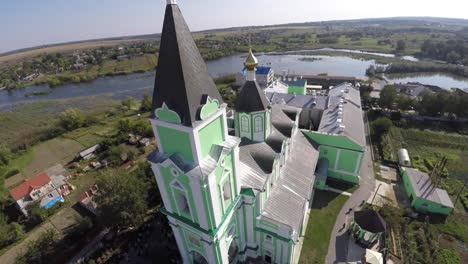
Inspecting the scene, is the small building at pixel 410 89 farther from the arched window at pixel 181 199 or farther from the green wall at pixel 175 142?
the green wall at pixel 175 142

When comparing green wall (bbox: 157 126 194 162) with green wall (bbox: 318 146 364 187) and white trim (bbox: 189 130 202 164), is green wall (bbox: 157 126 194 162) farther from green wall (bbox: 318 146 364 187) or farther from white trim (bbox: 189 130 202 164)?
green wall (bbox: 318 146 364 187)

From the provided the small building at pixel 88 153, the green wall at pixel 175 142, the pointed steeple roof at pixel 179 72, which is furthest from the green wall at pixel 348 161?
the small building at pixel 88 153

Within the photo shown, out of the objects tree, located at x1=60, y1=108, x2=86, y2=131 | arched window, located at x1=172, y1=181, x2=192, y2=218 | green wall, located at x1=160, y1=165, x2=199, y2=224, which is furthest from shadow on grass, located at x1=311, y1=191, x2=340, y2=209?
tree, located at x1=60, y1=108, x2=86, y2=131

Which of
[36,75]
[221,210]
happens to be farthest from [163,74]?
[36,75]

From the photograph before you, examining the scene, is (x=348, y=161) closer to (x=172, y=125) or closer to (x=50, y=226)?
(x=172, y=125)

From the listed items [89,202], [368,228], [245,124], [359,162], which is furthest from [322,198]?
[89,202]

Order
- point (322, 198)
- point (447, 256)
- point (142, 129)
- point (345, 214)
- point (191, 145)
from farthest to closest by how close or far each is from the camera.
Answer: point (142, 129)
point (322, 198)
point (345, 214)
point (447, 256)
point (191, 145)
